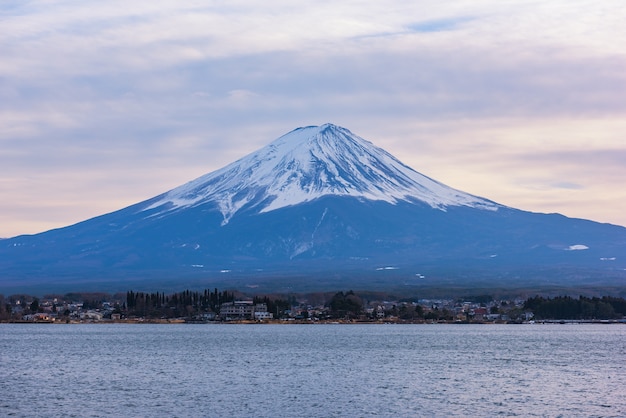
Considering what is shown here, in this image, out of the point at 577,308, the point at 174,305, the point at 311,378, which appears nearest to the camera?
the point at 311,378

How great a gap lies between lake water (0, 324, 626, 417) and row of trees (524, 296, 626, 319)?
37.4 metres

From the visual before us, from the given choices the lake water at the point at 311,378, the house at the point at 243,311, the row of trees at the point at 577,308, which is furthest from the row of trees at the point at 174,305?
the lake water at the point at 311,378

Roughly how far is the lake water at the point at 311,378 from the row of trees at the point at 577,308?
37.4 meters

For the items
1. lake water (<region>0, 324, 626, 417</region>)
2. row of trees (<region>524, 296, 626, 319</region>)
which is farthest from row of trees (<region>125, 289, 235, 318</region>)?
lake water (<region>0, 324, 626, 417</region>)

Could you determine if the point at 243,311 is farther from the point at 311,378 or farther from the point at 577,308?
the point at 311,378

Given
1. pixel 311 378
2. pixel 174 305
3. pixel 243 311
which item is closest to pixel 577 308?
pixel 243 311

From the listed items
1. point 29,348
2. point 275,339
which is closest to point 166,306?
point 275,339

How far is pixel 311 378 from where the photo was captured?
49625 millimetres

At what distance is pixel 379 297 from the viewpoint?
139250 millimetres

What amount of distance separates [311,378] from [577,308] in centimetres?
7137

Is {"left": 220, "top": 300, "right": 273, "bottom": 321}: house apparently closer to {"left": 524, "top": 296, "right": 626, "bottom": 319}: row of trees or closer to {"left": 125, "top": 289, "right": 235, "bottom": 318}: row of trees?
{"left": 125, "top": 289, "right": 235, "bottom": 318}: row of trees

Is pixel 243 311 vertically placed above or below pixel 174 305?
below

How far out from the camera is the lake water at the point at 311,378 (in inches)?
1531

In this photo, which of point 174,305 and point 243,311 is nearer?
point 243,311
